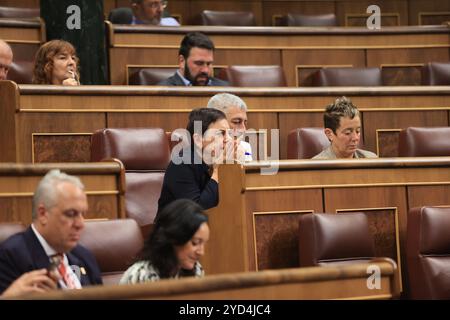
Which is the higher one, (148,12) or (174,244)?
(148,12)

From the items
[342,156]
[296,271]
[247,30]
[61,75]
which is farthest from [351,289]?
[247,30]

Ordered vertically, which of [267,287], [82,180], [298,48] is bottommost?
[267,287]

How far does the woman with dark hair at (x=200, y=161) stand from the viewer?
3.97 feet

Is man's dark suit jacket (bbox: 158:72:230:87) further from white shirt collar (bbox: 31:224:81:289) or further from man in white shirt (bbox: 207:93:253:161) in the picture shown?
white shirt collar (bbox: 31:224:81:289)

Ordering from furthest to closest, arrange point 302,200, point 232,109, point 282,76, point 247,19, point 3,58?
A: point 247,19, point 282,76, point 3,58, point 232,109, point 302,200

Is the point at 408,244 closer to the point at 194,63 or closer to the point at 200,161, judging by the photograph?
the point at 200,161

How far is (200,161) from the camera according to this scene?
4.07 ft

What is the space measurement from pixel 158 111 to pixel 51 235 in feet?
2.16

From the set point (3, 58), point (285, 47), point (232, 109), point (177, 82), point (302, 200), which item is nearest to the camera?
point (302, 200)

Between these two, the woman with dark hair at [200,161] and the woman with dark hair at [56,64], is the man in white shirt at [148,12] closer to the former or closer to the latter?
the woman with dark hair at [56,64]

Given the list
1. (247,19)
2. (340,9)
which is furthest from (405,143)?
(340,9)

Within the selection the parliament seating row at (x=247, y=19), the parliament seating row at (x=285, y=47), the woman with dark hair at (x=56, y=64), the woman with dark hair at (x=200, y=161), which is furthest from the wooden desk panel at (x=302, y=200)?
the parliament seating row at (x=247, y=19)

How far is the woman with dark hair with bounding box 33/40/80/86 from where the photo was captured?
1530 millimetres
